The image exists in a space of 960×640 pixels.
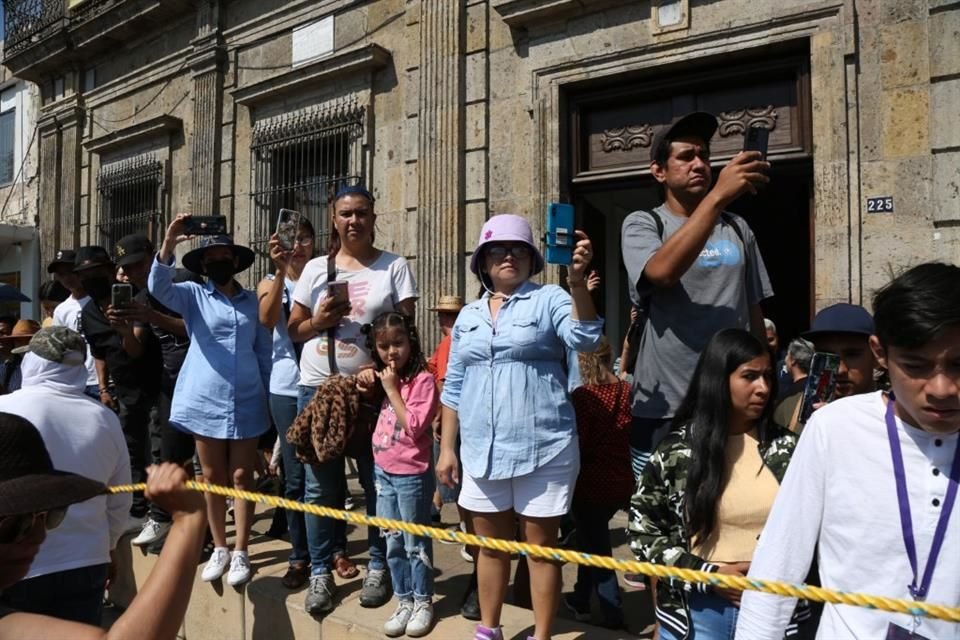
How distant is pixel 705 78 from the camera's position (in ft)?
18.9

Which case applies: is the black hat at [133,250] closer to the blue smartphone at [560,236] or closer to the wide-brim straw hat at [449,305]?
the wide-brim straw hat at [449,305]

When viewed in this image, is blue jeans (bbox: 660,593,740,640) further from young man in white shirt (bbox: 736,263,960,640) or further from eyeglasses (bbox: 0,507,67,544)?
eyeglasses (bbox: 0,507,67,544)

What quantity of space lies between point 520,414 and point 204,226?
220 cm

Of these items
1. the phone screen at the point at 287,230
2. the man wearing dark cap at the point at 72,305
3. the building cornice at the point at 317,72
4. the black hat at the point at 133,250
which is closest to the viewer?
the phone screen at the point at 287,230

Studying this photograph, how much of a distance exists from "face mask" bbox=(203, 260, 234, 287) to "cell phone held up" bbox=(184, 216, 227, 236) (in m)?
0.18

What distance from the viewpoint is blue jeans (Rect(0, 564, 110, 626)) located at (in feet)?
8.41

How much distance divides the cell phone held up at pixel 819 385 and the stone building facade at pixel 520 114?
318cm

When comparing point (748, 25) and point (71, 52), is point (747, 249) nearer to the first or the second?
point (748, 25)

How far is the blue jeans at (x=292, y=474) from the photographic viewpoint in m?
3.61

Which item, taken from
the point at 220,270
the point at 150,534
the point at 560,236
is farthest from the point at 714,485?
the point at 150,534

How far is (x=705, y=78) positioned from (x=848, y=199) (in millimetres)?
1615

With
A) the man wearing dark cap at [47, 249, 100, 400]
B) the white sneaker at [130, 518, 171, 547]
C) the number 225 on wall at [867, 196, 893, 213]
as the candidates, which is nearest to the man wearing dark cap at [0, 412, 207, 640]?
the white sneaker at [130, 518, 171, 547]

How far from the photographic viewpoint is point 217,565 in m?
3.69

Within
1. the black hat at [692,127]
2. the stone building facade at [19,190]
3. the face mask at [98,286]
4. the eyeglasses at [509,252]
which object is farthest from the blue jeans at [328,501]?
the stone building facade at [19,190]
